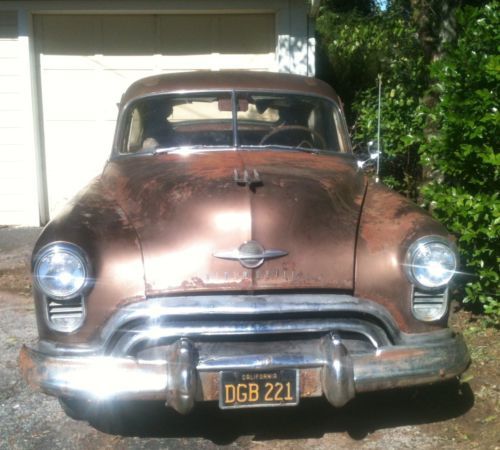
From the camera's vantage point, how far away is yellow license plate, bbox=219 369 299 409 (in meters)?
3.25

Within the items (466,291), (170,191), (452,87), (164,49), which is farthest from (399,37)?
(170,191)

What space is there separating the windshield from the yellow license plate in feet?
5.98

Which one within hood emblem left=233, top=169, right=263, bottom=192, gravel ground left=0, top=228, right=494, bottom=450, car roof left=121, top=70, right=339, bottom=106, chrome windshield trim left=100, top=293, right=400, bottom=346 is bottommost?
gravel ground left=0, top=228, right=494, bottom=450

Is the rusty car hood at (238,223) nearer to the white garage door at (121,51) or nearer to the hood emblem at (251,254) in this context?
the hood emblem at (251,254)

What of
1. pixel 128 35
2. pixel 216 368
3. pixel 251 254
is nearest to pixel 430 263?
pixel 251 254

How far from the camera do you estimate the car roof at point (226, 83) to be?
495 centimetres

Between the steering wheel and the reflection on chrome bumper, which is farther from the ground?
the steering wheel

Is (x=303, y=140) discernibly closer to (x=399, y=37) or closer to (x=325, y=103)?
(x=325, y=103)

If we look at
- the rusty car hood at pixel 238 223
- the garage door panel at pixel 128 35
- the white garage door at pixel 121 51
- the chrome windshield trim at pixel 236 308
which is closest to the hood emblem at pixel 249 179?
the rusty car hood at pixel 238 223

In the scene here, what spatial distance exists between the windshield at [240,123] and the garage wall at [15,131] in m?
4.15

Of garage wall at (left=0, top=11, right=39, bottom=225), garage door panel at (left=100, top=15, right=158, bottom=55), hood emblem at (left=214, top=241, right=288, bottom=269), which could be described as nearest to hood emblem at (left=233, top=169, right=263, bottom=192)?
hood emblem at (left=214, top=241, right=288, bottom=269)

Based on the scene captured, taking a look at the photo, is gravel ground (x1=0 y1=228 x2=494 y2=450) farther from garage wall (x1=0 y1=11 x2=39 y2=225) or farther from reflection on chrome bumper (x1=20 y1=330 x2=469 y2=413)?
garage wall (x1=0 y1=11 x2=39 y2=225)

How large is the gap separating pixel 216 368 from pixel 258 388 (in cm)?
22

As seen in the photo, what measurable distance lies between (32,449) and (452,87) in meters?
3.58
